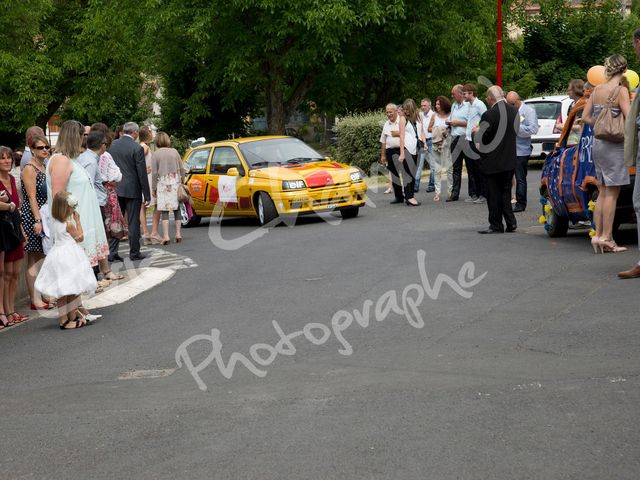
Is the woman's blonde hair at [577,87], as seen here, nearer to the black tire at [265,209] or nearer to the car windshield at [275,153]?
the black tire at [265,209]

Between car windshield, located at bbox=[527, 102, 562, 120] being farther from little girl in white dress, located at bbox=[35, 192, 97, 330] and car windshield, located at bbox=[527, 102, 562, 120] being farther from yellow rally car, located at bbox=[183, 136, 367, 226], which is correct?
little girl in white dress, located at bbox=[35, 192, 97, 330]

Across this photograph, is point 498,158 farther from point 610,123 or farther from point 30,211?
point 30,211

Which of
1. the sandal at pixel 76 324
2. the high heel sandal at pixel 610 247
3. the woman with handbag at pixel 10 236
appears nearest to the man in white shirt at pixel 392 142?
the high heel sandal at pixel 610 247

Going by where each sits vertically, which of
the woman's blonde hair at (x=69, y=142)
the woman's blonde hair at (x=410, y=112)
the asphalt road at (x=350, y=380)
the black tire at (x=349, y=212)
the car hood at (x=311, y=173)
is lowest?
the black tire at (x=349, y=212)

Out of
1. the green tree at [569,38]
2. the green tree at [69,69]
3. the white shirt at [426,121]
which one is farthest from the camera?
the green tree at [69,69]

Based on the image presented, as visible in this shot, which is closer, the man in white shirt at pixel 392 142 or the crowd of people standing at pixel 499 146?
the crowd of people standing at pixel 499 146

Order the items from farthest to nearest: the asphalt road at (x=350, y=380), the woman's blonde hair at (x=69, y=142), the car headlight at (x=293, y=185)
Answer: the car headlight at (x=293, y=185) → the woman's blonde hair at (x=69, y=142) → the asphalt road at (x=350, y=380)

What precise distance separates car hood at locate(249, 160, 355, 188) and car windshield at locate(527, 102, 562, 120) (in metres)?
11.4

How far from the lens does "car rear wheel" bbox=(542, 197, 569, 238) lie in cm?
1447

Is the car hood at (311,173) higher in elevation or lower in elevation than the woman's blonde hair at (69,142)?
lower

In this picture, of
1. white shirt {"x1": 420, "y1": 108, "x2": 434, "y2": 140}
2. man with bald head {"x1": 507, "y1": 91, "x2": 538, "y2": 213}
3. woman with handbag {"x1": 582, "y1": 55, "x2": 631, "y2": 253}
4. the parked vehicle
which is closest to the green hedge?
the parked vehicle

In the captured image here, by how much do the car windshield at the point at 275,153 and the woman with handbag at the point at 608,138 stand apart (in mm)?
8849

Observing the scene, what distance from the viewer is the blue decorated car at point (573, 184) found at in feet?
42.0

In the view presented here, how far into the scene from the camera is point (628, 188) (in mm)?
12578
